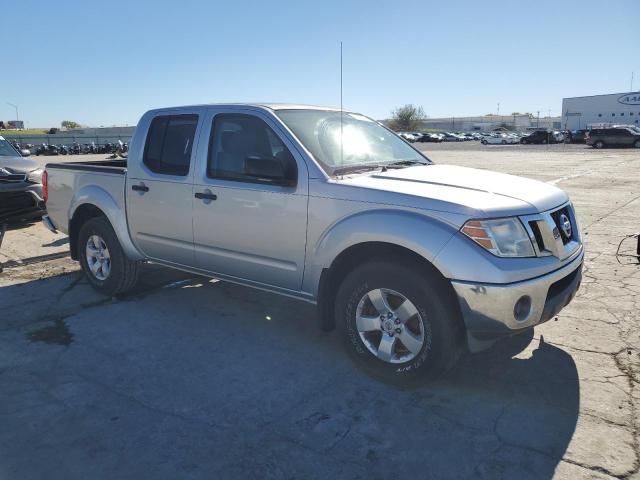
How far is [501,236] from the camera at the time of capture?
3078 mm

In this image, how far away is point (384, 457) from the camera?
274cm

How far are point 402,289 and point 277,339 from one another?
1440 mm

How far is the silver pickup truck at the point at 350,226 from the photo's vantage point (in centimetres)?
311

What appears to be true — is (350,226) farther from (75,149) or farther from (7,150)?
(75,149)

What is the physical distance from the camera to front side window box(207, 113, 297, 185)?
3.79 meters

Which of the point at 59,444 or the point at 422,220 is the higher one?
the point at 422,220

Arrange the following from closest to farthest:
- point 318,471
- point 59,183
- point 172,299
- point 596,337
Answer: point 318,471 → point 596,337 → point 172,299 → point 59,183

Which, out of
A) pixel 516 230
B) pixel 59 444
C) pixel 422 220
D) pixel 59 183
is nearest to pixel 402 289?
pixel 422 220

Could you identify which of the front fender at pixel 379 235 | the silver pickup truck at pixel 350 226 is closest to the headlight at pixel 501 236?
the silver pickup truck at pixel 350 226

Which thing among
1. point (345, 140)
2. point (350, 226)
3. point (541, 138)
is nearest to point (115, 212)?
point (345, 140)

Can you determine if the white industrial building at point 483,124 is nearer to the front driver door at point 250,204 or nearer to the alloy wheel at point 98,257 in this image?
the alloy wheel at point 98,257

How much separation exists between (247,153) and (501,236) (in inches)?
83.7

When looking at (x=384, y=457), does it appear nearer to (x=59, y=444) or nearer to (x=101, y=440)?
(x=101, y=440)

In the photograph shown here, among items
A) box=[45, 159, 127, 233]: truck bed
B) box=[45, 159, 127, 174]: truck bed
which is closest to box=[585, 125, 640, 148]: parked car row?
box=[45, 159, 127, 174]: truck bed
